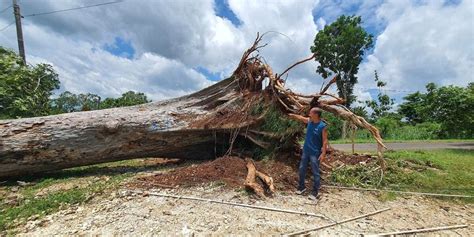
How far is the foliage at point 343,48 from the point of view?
25.1 m

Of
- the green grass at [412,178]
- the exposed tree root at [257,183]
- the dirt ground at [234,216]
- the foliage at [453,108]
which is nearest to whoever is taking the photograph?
the dirt ground at [234,216]

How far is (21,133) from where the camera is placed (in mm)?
5871

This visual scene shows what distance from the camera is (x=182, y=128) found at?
6.64 meters

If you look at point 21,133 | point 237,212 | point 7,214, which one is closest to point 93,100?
point 21,133

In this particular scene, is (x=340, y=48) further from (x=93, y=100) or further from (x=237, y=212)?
(x=237, y=212)

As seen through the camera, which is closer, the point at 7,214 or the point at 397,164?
the point at 7,214

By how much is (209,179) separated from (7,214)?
2.89 m

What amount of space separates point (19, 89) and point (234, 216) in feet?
39.1

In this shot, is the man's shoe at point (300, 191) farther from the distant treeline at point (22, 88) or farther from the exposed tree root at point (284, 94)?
the distant treeline at point (22, 88)

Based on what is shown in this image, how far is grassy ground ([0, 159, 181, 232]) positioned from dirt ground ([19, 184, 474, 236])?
304mm

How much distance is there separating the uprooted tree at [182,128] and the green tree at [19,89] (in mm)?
6469

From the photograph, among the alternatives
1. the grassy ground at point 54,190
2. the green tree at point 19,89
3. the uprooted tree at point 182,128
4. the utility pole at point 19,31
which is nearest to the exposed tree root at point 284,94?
the uprooted tree at point 182,128

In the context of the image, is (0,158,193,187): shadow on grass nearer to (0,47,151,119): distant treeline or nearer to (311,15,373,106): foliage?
(0,47,151,119): distant treeline

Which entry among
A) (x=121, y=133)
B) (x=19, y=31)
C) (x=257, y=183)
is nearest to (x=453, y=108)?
(x=257, y=183)
